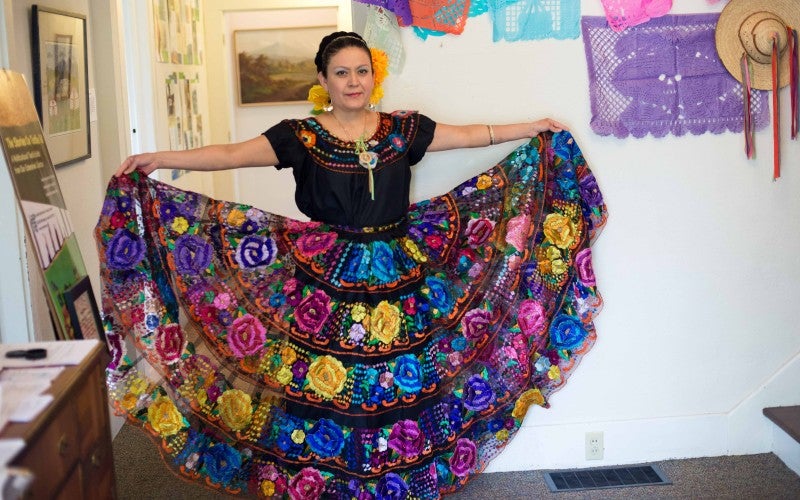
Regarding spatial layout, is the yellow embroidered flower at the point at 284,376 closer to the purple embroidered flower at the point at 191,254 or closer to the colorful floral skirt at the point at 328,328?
the colorful floral skirt at the point at 328,328

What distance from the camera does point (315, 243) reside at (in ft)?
10.0

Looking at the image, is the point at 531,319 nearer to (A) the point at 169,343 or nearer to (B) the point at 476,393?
(B) the point at 476,393

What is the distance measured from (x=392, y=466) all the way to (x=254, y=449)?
1.42 ft

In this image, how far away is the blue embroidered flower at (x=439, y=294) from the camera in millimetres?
3141

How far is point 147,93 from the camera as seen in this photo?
4.84 metres

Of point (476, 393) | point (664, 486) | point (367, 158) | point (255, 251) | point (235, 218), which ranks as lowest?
point (664, 486)

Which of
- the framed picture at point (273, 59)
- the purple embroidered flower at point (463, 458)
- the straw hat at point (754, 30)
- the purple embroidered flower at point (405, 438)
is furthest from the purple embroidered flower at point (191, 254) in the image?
the framed picture at point (273, 59)

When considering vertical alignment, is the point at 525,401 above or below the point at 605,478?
above

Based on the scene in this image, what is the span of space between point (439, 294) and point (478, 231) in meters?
0.26

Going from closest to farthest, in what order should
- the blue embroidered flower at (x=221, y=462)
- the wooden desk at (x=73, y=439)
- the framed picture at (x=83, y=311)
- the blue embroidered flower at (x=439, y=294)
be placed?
the wooden desk at (x=73, y=439), the framed picture at (x=83, y=311), the blue embroidered flower at (x=221, y=462), the blue embroidered flower at (x=439, y=294)

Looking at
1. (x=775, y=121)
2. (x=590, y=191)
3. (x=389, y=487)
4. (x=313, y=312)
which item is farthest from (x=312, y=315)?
(x=775, y=121)

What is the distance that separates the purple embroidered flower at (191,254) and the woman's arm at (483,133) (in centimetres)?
79

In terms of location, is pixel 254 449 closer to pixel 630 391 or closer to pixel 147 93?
pixel 630 391

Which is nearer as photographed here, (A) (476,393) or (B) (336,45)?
(B) (336,45)
